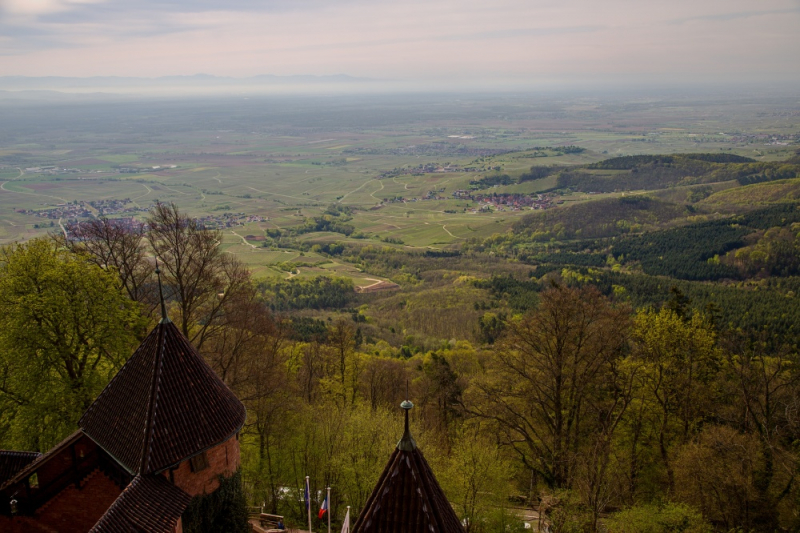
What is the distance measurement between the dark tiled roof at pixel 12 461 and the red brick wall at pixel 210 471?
641 centimetres

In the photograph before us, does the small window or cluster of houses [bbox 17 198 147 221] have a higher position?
the small window

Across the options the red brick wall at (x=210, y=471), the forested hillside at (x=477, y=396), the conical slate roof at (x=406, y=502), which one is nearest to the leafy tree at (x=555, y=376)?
the forested hillside at (x=477, y=396)

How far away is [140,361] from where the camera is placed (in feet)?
52.3

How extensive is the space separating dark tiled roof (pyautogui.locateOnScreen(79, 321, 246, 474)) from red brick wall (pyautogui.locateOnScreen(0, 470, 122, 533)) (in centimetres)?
177

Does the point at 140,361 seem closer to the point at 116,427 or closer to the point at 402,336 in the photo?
the point at 116,427

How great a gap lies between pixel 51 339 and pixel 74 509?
7.14 meters

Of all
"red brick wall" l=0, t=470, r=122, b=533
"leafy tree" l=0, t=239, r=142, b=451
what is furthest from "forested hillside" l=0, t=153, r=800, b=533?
"red brick wall" l=0, t=470, r=122, b=533

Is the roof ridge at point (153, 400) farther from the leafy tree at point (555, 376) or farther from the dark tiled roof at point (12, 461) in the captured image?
the leafy tree at point (555, 376)

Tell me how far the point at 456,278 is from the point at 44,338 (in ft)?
287

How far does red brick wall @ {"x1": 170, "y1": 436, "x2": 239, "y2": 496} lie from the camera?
15.1 meters

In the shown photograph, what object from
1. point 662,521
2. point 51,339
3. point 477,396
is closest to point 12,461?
point 51,339

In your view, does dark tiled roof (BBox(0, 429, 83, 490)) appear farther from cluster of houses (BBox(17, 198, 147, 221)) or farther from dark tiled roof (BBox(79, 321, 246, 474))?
cluster of houses (BBox(17, 198, 147, 221))

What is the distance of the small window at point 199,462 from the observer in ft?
50.1

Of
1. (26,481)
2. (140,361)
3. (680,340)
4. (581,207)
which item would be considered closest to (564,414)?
(680,340)
